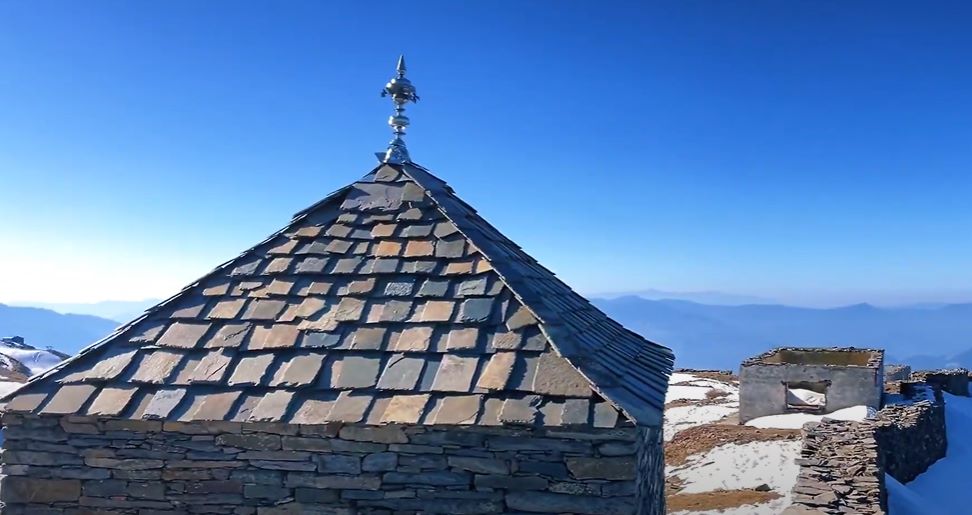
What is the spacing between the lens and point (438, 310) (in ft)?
17.0

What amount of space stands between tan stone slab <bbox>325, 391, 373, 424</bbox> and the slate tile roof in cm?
1

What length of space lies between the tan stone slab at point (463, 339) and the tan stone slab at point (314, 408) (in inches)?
37.1

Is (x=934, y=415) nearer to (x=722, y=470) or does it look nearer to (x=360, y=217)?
(x=722, y=470)

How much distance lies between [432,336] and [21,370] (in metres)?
32.8

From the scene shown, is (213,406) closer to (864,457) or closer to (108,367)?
(108,367)

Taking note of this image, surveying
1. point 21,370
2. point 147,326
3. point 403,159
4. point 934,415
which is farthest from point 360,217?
point 21,370

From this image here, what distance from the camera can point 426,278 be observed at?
5.47 meters

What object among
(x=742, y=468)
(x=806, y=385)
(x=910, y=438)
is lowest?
(x=742, y=468)

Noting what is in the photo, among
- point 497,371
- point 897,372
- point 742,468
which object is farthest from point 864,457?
point 897,372

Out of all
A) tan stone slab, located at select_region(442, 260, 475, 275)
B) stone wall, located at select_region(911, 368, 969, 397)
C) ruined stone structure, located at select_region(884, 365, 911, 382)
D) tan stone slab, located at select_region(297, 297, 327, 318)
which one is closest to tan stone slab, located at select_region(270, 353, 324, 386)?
tan stone slab, located at select_region(297, 297, 327, 318)

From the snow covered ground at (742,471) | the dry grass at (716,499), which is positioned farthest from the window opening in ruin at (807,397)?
the dry grass at (716,499)

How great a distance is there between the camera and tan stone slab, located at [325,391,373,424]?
15.1 feet

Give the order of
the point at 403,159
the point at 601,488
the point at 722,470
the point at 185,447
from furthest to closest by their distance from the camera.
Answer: the point at 722,470, the point at 403,159, the point at 185,447, the point at 601,488

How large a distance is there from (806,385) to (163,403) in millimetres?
21745
